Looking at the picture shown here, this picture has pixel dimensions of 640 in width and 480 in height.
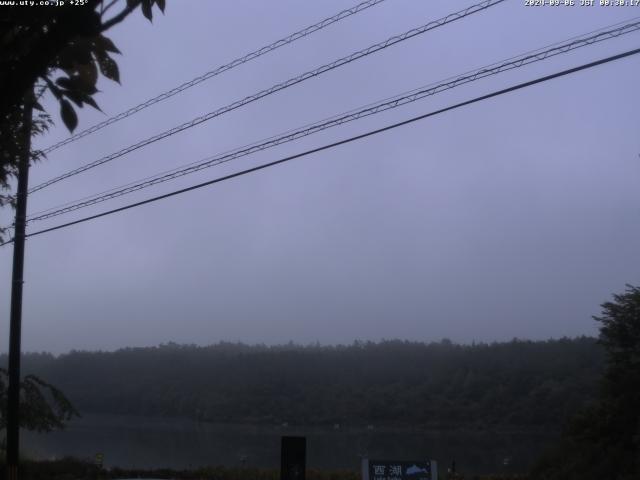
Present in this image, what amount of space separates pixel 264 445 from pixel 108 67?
35749 millimetres

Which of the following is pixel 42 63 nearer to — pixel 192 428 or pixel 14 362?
pixel 14 362

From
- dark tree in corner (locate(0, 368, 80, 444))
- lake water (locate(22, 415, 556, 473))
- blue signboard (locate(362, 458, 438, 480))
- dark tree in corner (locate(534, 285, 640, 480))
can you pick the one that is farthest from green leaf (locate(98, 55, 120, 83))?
lake water (locate(22, 415, 556, 473))

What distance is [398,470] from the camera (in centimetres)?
1331

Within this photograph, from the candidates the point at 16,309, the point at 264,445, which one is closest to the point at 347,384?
the point at 264,445

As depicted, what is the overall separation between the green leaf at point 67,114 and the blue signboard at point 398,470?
10400mm

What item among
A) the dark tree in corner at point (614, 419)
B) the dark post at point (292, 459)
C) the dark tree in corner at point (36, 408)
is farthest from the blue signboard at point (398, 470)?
the dark tree in corner at point (36, 408)

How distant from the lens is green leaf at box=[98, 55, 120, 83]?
3.90m

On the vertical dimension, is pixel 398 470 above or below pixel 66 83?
below

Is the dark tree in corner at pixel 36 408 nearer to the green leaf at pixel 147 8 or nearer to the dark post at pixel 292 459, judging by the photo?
the dark post at pixel 292 459

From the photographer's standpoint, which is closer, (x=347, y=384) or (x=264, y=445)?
(x=264, y=445)

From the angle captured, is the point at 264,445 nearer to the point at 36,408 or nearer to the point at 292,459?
the point at 36,408

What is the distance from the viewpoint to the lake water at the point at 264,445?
1122 inches

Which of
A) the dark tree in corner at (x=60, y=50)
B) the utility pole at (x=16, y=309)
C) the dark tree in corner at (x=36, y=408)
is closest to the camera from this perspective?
the dark tree in corner at (x=60, y=50)

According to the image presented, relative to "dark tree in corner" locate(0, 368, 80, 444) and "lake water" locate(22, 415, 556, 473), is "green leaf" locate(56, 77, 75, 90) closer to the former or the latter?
"dark tree in corner" locate(0, 368, 80, 444)
